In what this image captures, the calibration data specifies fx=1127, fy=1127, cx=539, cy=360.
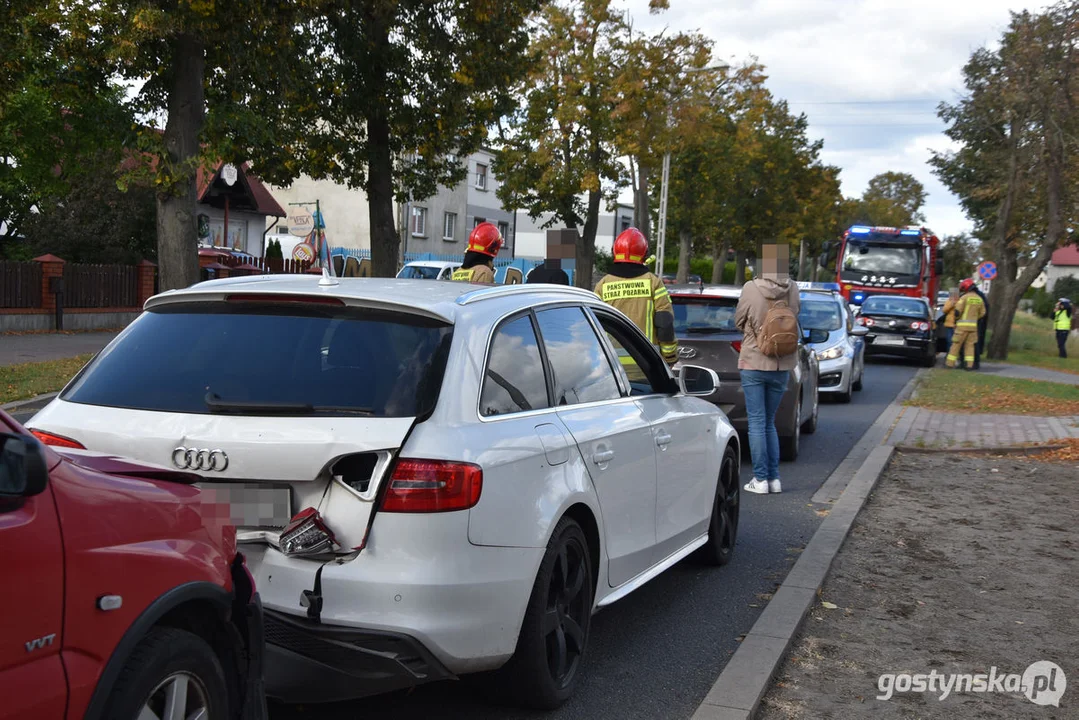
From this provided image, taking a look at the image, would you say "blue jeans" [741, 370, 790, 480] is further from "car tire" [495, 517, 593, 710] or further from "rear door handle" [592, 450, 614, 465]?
"car tire" [495, 517, 593, 710]

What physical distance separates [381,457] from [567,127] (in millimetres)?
33535

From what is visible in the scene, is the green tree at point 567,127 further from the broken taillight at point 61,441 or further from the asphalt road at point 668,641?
the broken taillight at point 61,441

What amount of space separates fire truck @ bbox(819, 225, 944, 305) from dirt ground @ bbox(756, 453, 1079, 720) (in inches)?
963

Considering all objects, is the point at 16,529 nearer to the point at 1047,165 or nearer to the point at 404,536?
the point at 404,536

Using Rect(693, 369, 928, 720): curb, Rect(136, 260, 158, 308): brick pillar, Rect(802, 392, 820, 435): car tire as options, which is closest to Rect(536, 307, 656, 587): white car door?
Rect(693, 369, 928, 720): curb

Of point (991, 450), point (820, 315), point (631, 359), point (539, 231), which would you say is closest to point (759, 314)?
point (631, 359)

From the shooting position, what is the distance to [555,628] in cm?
432

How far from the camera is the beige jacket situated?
28.9 ft

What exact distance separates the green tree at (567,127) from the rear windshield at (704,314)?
2118 cm

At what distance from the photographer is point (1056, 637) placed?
5633 mm

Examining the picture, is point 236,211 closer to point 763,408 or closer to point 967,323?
point 967,323

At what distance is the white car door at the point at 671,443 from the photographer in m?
5.53

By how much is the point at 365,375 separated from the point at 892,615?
137 inches

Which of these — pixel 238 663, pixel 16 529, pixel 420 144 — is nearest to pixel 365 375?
pixel 238 663
